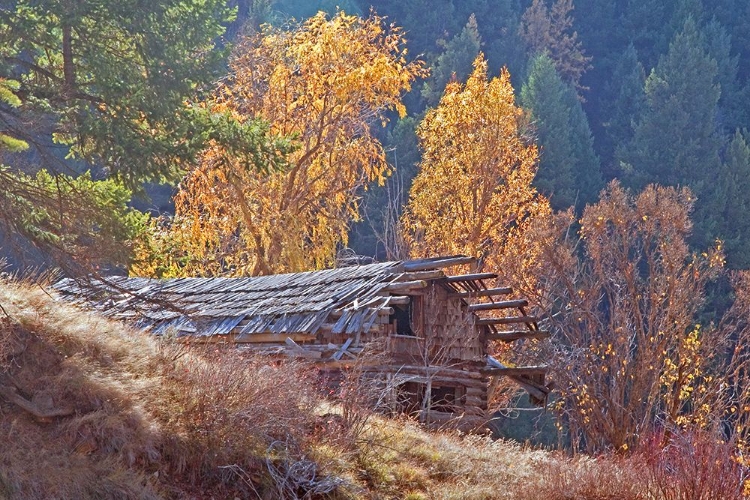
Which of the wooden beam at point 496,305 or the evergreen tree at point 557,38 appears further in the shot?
the evergreen tree at point 557,38

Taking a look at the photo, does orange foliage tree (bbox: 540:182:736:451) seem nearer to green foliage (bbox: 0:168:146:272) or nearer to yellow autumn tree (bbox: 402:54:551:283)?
yellow autumn tree (bbox: 402:54:551:283)

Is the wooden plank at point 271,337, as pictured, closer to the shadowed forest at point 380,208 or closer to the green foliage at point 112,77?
the shadowed forest at point 380,208

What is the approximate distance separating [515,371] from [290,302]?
5881 millimetres

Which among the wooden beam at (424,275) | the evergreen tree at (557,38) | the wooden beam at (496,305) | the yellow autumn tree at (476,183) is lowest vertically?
the wooden beam at (496,305)

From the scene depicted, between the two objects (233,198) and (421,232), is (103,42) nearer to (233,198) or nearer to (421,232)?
(233,198)

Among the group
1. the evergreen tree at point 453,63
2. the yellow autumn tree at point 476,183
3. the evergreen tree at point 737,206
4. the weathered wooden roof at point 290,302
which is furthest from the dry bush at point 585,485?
the evergreen tree at point 453,63

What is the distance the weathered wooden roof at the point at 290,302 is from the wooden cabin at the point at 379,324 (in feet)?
0.09

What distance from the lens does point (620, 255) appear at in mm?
31625

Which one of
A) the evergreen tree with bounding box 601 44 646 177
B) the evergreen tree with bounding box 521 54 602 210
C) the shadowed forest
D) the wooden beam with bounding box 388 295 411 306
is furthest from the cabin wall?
the evergreen tree with bounding box 601 44 646 177

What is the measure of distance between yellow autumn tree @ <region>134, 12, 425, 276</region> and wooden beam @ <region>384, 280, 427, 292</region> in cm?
1069

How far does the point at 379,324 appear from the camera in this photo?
21.2m

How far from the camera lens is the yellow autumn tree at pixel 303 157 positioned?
3244 centimetres

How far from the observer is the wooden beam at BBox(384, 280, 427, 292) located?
21.2m

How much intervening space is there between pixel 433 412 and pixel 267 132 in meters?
8.33
